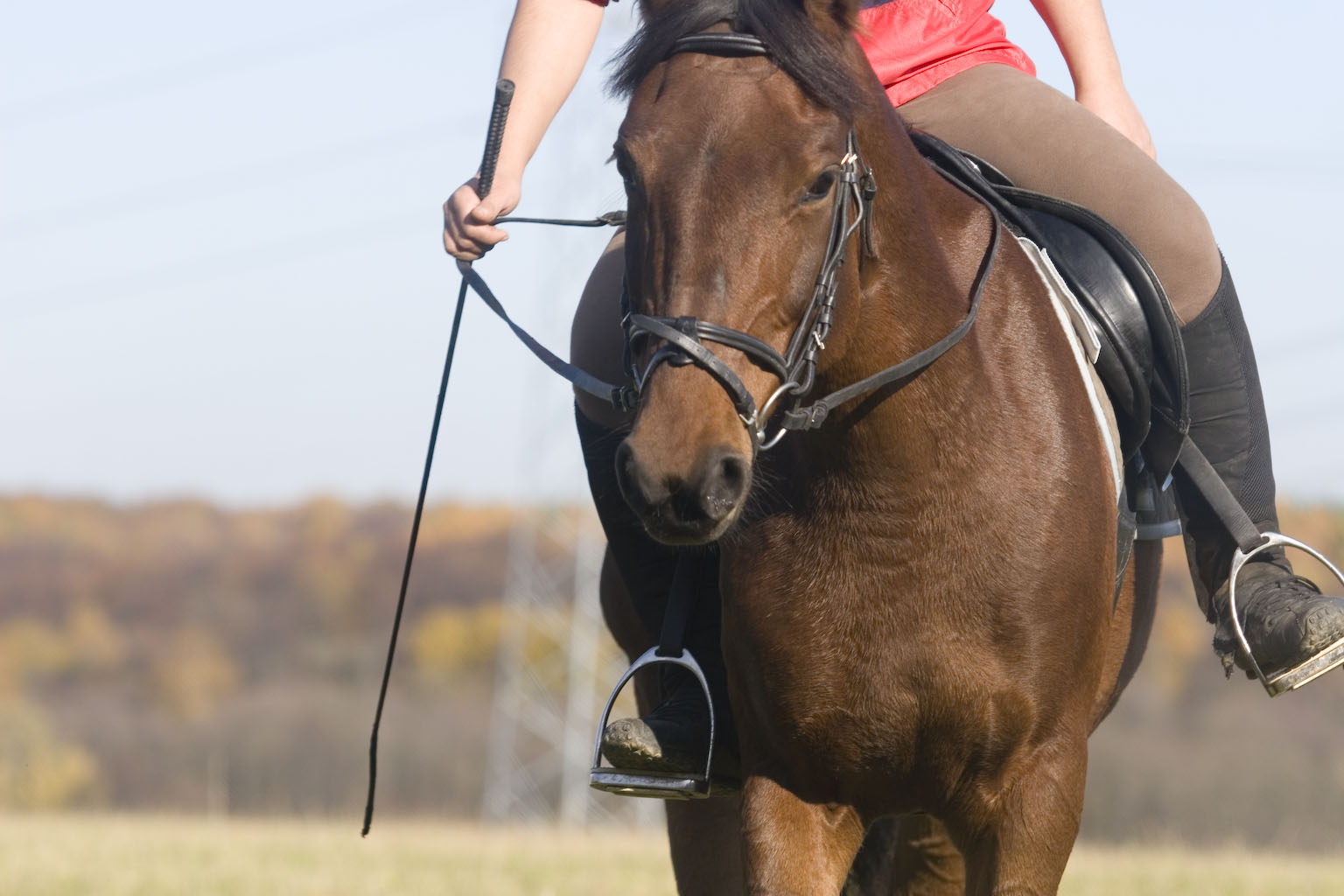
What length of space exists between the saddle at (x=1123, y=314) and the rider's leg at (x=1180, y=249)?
0.32 ft

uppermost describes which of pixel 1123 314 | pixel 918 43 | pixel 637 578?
pixel 918 43

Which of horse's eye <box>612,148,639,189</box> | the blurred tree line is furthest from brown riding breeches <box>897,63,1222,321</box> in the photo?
the blurred tree line

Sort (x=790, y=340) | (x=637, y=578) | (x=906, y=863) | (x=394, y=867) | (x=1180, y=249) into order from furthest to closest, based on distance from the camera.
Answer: (x=394, y=867), (x=906, y=863), (x=637, y=578), (x=1180, y=249), (x=790, y=340)

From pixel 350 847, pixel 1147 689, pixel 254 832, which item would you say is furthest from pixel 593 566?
pixel 350 847

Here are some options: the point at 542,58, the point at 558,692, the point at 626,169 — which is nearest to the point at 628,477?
the point at 626,169

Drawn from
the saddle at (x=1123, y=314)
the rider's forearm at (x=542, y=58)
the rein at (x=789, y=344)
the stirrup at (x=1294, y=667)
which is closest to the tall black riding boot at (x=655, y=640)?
the rider's forearm at (x=542, y=58)

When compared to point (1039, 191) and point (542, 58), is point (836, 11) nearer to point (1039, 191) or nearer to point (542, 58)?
Answer: point (542, 58)

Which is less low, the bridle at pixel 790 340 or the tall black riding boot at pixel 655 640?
the bridle at pixel 790 340

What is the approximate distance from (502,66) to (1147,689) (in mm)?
28547

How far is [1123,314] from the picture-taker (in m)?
3.85

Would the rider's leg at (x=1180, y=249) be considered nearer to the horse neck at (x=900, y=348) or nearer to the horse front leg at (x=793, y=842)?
the horse neck at (x=900, y=348)

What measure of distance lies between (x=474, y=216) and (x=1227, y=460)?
2.09 m

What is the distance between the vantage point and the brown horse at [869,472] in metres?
2.84

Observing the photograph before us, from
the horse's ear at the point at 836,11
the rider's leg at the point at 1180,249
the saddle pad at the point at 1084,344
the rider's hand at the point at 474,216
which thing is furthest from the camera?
the rider's leg at the point at 1180,249
